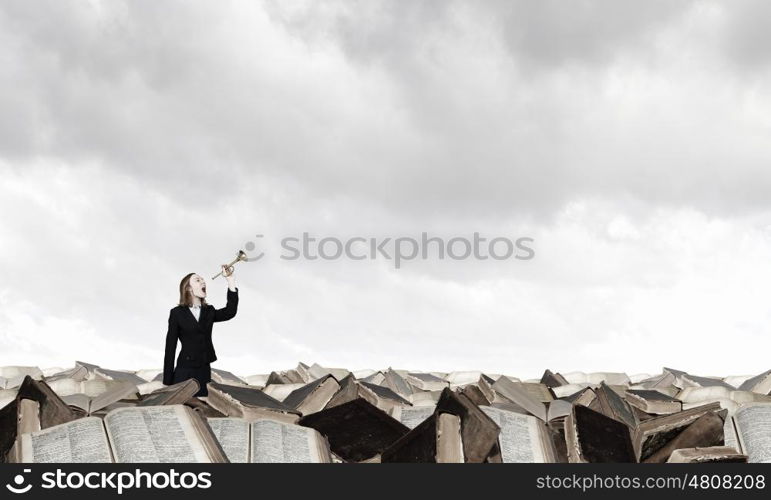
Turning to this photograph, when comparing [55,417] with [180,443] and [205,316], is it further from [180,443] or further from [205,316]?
[205,316]

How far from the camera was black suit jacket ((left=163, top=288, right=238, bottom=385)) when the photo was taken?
17.5 feet

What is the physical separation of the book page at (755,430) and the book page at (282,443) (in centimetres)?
185

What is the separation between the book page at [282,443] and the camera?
3344mm

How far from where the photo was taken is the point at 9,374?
6.38 meters

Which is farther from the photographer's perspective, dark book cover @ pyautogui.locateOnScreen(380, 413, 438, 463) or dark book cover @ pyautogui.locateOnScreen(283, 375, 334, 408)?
dark book cover @ pyautogui.locateOnScreen(283, 375, 334, 408)

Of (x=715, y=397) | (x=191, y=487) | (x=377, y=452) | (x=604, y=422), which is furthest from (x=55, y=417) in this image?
(x=715, y=397)

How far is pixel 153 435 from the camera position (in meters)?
3.19

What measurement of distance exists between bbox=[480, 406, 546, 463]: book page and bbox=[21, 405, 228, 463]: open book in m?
1.18

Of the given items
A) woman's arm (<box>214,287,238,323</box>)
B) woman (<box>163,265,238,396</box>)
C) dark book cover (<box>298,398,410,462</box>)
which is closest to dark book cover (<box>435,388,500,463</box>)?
dark book cover (<box>298,398,410,462</box>)

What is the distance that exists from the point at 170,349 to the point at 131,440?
2287mm

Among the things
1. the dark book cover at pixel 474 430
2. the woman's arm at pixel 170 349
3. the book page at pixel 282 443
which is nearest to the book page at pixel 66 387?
the woman's arm at pixel 170 349

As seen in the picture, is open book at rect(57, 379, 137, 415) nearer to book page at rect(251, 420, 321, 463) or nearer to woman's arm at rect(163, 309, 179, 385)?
woman's arm at rect(163, 309, 179, 385)

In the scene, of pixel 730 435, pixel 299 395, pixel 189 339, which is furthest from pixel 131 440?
pixel 730 435

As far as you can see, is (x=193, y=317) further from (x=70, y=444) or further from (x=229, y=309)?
(x=70, y=444)
